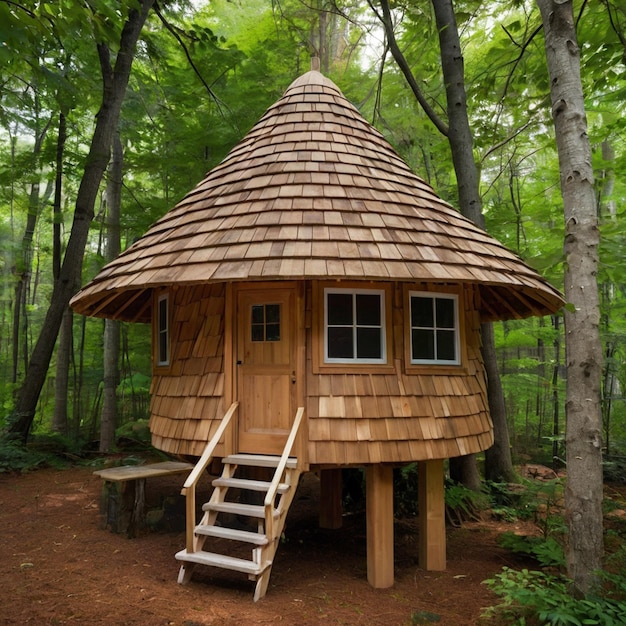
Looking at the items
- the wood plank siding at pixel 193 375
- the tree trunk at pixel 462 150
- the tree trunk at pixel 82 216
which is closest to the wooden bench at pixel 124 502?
the wood plank siding at pixel 193 375

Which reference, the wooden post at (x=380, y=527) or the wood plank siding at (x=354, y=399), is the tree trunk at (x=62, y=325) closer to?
the wood plank siding at (x=354, y=399)

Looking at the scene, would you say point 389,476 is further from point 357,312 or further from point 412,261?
point 412,261

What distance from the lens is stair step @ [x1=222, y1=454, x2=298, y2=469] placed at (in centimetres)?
491

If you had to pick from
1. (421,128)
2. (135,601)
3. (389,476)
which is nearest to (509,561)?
(389,476)

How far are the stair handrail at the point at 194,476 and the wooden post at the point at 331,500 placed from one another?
271 centimetres

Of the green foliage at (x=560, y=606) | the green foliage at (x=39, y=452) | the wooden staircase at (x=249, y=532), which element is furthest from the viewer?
the green foliage at (x=39, y=452)

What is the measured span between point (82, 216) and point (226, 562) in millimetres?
7608

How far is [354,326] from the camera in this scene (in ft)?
17.3

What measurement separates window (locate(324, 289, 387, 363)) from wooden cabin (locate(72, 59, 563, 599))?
0.05 ft

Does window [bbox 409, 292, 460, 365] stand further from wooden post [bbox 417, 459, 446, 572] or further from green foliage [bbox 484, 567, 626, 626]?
green foliage [bbox 484, 567, 626, 626]

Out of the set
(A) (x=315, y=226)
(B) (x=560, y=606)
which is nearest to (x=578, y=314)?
(B) (x=560, y=606)

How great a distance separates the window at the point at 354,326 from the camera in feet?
17.1

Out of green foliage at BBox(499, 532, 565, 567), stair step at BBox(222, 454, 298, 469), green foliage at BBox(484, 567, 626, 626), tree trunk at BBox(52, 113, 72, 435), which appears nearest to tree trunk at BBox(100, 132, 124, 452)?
tree trunk at BBox(52, 113, 72, 435)

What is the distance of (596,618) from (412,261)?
3.17 metres
